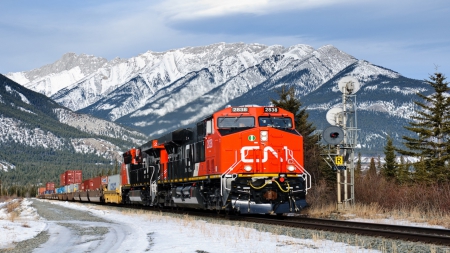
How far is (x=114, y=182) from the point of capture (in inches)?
2295

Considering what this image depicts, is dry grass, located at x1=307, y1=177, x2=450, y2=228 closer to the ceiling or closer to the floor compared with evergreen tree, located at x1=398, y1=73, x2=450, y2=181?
closer to the floor

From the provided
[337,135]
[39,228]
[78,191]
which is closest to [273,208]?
[337,135]

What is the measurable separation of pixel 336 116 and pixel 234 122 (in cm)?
786

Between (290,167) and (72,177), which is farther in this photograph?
(72,177)

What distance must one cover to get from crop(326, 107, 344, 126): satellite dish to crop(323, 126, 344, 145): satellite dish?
1824mm

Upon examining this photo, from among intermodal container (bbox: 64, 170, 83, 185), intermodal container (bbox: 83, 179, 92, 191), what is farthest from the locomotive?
intermodal container (bbox: 64, 170, 83, 185)

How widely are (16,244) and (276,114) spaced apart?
1224 centimetres

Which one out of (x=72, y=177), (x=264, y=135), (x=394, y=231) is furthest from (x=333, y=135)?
(x=72, y=177)

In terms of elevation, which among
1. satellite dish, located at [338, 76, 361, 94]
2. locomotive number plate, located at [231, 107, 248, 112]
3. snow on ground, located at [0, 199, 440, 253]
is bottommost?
snow on ground, located at [0, 199, 440, 253]

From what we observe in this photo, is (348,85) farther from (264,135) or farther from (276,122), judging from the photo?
(264,135)

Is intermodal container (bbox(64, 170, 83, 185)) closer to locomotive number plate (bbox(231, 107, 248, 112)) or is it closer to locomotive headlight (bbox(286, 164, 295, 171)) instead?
locomotive number plate (bbox(231, 107, 248, 112))

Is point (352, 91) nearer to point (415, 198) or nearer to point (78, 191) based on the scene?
point (415, 198)

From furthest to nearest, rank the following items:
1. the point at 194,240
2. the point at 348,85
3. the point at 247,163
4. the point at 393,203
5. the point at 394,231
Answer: the point at 348,85 < the point at 393,203 < the point at 247,163 < the point at 394,231 < the point at 194,240

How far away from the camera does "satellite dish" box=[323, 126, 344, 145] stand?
29969 mm
